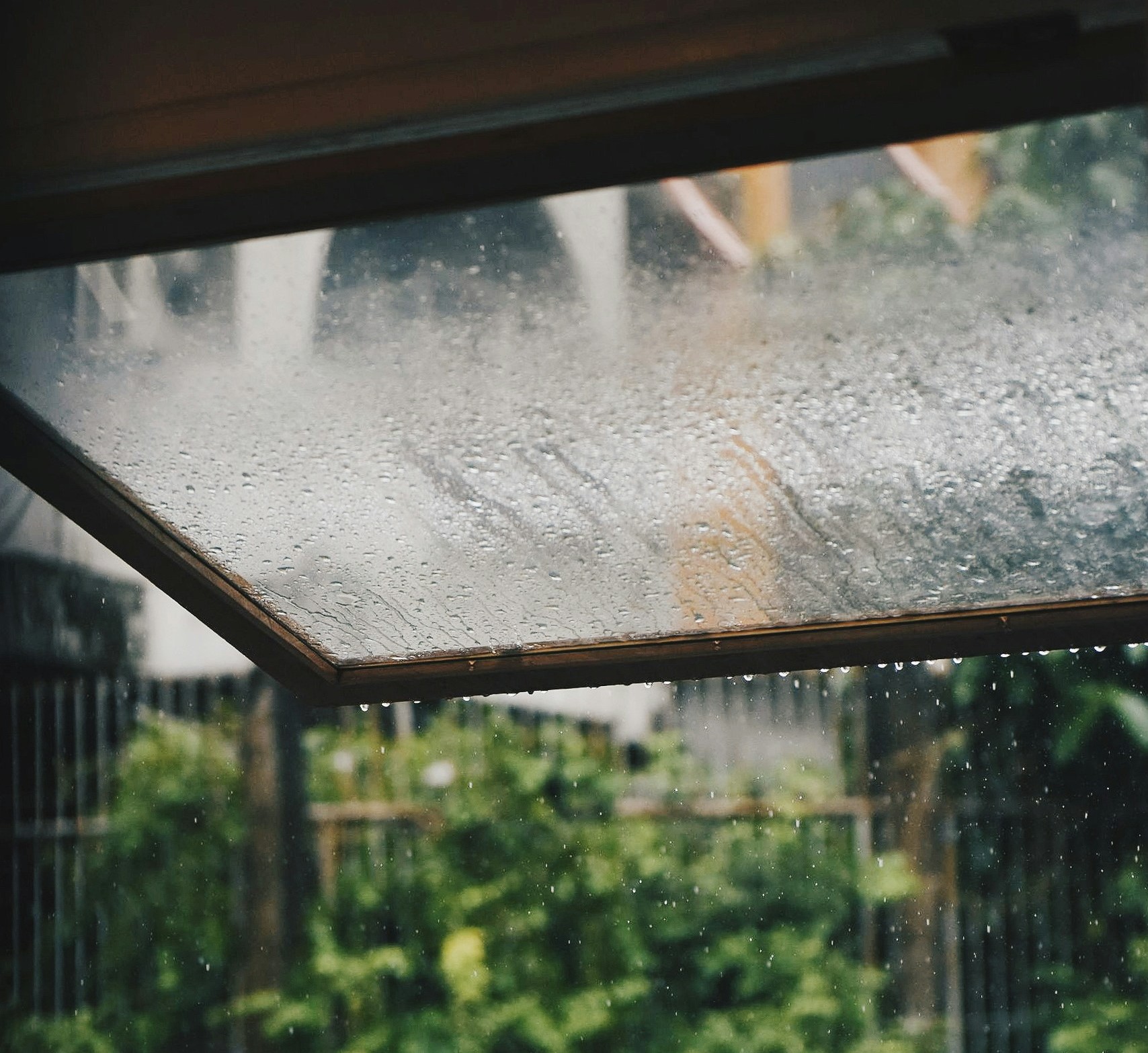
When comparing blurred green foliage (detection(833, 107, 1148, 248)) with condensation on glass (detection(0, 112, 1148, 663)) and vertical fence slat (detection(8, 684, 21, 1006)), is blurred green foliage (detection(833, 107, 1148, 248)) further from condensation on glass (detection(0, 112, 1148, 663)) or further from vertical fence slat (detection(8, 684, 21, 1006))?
vertical fence slat (detection(8, 684, 21, 1006))

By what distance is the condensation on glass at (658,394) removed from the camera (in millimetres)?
789

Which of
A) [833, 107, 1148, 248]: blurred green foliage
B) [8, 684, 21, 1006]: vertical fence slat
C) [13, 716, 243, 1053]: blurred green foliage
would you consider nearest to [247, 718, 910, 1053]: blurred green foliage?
[13, 716, 243, 1053]: blurred green foliage

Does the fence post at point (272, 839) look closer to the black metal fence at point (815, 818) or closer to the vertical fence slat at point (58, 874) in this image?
the black metal fence at point (815, 818)

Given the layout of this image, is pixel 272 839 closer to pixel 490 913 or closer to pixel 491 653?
pixel 490 913

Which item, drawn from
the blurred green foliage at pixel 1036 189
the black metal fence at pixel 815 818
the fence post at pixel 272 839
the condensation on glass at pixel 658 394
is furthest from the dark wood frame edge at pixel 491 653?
the fence post at pixel 272 839

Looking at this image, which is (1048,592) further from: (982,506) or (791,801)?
(791,801)

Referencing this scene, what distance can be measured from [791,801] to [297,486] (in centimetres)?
151

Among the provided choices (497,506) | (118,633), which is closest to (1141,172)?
(497,506)

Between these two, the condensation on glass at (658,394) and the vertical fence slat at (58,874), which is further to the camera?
the vertical fence slat at (58,874)

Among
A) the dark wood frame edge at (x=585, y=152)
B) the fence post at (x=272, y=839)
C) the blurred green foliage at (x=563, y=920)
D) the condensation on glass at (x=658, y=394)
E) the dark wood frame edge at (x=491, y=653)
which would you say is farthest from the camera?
the fence post at (x=272, y=839)

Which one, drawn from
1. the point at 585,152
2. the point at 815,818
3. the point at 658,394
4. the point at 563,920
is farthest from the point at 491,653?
the point at 563,920

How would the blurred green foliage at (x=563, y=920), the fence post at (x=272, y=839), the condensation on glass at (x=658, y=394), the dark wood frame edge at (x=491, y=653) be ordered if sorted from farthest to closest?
1. the fence post at (x=272, y=839)
2. the blurred green foliage at (x=563, y=920)
3. the dark wood frame edge at (x=491, y=653)
4. the condensation on glass at (x=658, y=394)

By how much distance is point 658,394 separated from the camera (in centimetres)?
94

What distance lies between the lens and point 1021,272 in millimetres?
800
